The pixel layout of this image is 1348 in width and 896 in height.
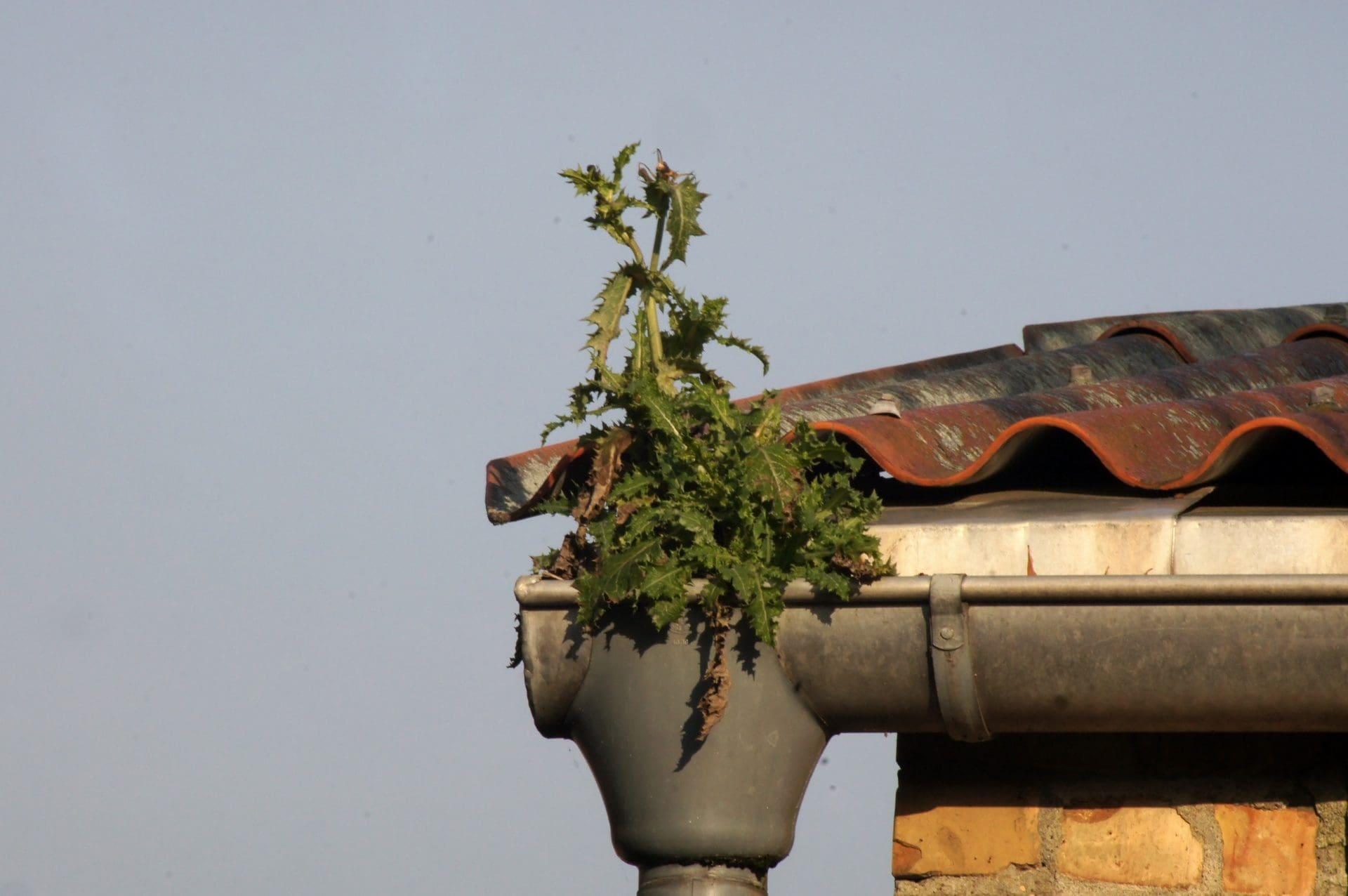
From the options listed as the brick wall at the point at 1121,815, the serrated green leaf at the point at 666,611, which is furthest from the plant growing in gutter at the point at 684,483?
the brick wall at the point at 1121,815

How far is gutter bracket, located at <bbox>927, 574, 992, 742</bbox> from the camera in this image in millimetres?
2902

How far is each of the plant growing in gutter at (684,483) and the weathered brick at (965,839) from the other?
643mm

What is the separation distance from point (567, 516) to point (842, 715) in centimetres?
66

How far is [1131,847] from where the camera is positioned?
10.4 feet

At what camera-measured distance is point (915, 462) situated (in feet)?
11.2

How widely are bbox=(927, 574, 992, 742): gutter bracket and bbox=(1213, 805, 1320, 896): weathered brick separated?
1.92 ft

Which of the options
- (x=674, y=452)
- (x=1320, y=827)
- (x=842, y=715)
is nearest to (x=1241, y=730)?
(x=1320, y=827)

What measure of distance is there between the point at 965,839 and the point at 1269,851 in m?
0.57

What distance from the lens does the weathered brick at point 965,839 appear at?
3.28 meters

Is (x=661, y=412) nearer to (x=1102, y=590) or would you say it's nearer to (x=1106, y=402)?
(x=1102, y=590)

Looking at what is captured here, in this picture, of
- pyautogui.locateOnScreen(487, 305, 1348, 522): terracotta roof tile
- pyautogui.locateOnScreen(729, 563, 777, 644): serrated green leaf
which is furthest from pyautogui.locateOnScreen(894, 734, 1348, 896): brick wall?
pyautogui.locateOnScreen(729, 563, 777, 644): serrated green leaf

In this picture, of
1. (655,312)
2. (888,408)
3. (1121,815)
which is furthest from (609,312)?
(1121,815)

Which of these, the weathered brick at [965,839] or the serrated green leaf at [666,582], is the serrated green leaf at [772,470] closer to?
the serrated green leaf at [666,582]

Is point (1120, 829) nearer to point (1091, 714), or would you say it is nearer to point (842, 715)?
point (1091, 714)
